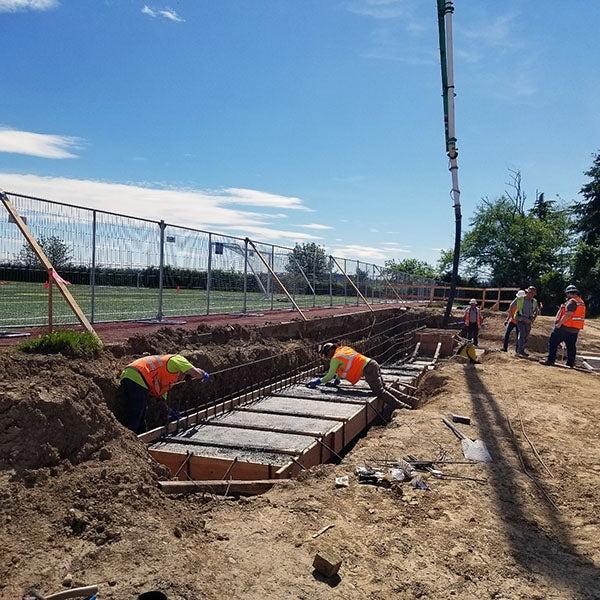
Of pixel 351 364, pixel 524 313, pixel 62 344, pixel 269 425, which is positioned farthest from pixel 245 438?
pixel 524 313

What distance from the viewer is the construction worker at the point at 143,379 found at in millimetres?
6676

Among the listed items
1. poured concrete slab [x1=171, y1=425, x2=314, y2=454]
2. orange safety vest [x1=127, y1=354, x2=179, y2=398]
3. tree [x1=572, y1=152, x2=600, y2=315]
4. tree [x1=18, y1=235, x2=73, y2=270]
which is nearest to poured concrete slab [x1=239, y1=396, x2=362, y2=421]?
poured concrete slab [x1=171, y1=425, x2=314, y2=454]

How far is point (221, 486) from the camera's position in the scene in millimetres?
5676

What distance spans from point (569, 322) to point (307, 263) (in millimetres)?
8649

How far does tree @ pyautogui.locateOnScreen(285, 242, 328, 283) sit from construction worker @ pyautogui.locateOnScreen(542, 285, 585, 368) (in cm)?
774

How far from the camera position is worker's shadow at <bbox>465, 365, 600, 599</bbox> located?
13.7 ft

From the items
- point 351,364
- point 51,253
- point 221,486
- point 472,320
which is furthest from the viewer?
point 472,320

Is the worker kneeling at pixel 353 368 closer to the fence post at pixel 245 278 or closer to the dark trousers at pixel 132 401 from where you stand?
the dark trousers at pixel 132 401

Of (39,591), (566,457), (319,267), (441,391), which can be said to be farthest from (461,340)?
(39,591)

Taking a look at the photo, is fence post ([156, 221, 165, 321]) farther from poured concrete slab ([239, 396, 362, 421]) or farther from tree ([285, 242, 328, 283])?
tree ([285, 242, 328, 283])

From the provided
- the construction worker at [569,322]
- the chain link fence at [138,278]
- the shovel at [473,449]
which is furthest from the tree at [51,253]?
the construction worker at [569,322]

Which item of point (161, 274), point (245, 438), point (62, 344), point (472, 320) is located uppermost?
point (161, 274)

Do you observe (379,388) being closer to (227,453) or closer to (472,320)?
(227,453)

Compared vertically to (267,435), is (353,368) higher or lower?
higher
